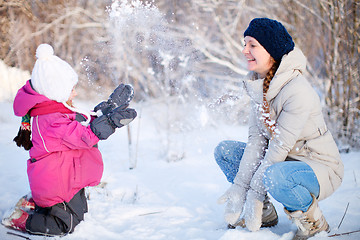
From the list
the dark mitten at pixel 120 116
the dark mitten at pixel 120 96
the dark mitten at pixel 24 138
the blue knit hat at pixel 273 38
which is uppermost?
the blue knit hat at pixel 273 38

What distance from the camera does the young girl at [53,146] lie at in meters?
1.63

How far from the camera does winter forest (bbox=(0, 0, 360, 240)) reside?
1915 mm

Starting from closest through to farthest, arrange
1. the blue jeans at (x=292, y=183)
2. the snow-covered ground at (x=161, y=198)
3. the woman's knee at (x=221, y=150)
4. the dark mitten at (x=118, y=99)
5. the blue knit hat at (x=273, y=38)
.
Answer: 1. the blue jeans at (x=292, y=183)
2. the blue knit hat at (x=273, y=38)
3. the snow-covered ground at (x=161, y=198)
4. the woman's knee at (x=221, y=150)
5. the dark mitten at (x=118, y=99)

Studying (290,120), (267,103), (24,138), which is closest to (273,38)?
(267,103)

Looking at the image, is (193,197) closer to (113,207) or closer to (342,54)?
(113,207)

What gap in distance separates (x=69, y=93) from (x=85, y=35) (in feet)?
9.06

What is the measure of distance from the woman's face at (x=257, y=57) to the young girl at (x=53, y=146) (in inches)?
29.7

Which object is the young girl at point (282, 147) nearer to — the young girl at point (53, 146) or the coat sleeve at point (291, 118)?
the coat sleeve at point (291, 118)

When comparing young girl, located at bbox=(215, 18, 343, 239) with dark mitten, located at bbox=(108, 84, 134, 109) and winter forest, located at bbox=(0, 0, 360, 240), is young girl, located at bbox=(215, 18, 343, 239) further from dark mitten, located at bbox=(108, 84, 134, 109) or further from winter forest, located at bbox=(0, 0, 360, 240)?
dark mitten, located at bbox=(108, 84, 134, 109)

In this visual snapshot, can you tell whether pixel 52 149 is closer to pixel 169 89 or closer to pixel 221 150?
pixel 221 150

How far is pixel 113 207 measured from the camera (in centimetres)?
201

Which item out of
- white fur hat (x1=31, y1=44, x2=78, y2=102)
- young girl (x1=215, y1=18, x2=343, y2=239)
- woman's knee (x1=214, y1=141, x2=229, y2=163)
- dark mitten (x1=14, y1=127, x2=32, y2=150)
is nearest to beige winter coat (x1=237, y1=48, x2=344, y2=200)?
young girl (x1=215, y1=18, x2=343, y2=239)

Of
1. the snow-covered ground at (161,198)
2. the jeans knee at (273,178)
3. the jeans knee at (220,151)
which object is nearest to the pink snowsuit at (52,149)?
the snow-covered ground at (161,198)

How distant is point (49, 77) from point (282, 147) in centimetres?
136
